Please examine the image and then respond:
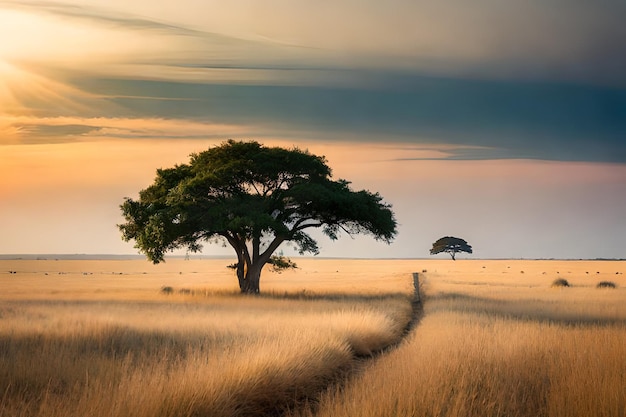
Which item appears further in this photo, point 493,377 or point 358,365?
point 358,365

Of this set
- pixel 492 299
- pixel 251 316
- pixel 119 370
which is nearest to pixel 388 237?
pixel 492 299

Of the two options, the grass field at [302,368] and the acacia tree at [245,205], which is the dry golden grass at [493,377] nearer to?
the grass field at [302,368]

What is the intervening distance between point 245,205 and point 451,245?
127579 mm

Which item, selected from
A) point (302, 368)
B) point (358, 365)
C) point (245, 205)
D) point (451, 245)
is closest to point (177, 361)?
point (302, 368)

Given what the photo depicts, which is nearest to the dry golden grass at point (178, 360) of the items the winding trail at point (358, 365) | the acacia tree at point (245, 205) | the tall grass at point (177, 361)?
the tall grass at point (177, 361)

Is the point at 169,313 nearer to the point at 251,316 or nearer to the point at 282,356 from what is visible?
the point at 251,316

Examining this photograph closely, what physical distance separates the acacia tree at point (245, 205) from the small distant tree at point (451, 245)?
→ 398 ft

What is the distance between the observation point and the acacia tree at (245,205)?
3675cm

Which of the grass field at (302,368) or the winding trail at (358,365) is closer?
the grass field at (302,368)

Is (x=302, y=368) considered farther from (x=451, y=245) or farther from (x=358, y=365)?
(x=451, y=245)

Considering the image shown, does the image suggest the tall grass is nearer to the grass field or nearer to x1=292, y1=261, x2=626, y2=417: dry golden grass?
the grass field

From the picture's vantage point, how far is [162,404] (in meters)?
8.63

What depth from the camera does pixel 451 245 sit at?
159125 millimetres

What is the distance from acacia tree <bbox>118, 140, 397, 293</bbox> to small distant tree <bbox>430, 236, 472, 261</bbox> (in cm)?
12143
